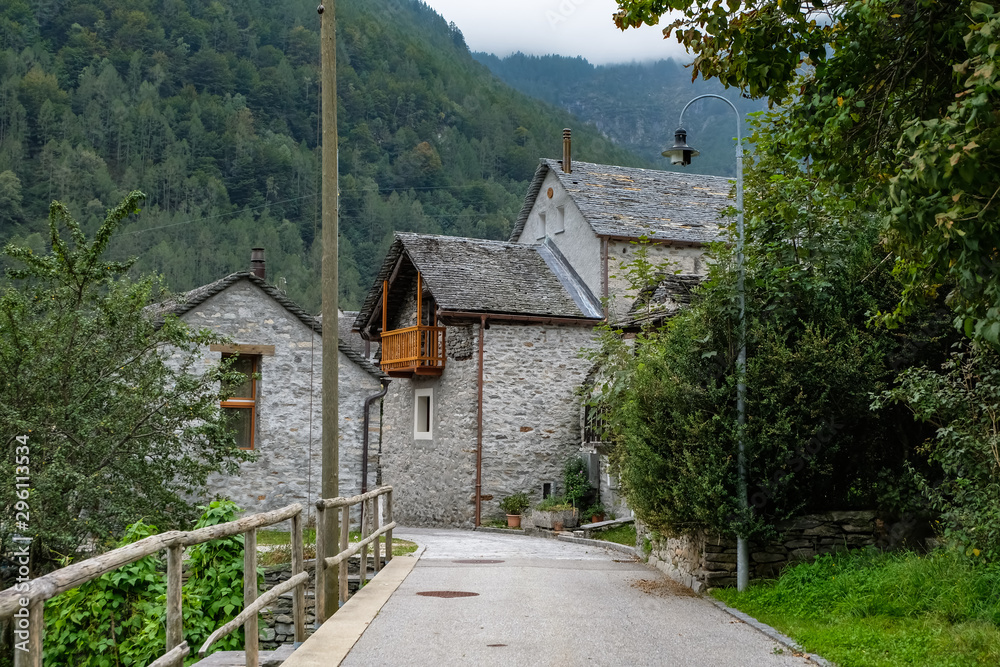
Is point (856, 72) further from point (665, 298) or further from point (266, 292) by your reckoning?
point (266, 292)

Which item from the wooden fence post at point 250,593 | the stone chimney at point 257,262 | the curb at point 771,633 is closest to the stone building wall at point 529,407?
the stone chimney at point 257,262

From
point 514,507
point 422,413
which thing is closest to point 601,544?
point 514,507

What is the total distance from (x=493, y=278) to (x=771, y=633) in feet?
56.5

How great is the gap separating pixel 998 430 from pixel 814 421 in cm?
247

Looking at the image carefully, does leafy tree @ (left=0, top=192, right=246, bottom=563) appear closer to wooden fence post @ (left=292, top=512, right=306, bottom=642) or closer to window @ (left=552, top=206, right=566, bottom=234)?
wooden fence post @ (left=292, top=512, right=306, bottom=642)

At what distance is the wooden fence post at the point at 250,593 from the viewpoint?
5801mm

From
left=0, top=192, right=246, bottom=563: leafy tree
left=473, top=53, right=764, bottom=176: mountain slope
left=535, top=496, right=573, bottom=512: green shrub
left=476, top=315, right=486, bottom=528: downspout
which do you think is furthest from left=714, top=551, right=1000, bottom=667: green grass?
left=473, top=53, right=764, bottom=176: mountain slope

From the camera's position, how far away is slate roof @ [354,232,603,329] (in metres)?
23.4

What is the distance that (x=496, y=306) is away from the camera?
23.3 meters

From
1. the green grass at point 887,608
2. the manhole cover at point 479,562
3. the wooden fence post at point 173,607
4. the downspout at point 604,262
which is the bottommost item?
the manhole cover at point 479,562

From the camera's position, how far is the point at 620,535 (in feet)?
61.9

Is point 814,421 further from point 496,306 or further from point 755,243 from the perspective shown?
Result: point 496,306

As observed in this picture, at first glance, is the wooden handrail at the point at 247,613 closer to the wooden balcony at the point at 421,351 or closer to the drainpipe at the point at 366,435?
the drainpipe at the point at 366,435

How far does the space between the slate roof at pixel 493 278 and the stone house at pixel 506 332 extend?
45mm
